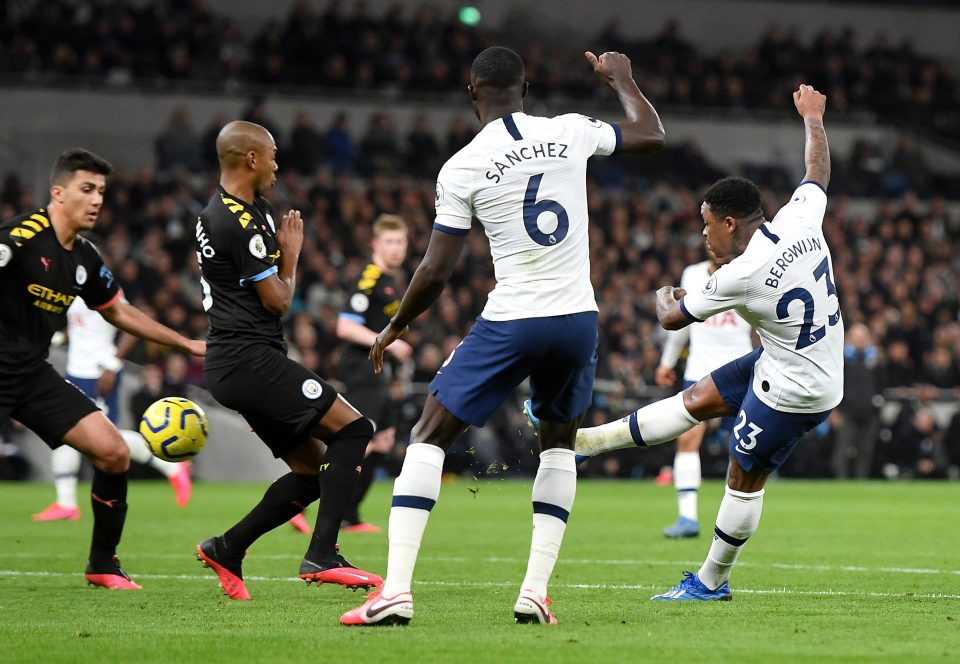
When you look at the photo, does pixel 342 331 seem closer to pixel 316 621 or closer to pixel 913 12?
pixel 316 621

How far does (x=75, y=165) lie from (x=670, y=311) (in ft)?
11.6

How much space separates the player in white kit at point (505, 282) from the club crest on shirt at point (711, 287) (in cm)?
88

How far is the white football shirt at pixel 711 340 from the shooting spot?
40.7 feet

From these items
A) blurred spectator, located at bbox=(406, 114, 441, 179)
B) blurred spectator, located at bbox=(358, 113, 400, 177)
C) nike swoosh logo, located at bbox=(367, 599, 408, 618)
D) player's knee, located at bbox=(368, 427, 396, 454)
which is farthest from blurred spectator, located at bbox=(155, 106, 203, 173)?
nike swoosh logo, located at bbox=(367, 599, 408, 618)

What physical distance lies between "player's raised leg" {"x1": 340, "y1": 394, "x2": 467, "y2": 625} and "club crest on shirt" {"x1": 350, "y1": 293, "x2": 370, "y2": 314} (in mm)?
5440

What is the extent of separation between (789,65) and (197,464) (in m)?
20.0

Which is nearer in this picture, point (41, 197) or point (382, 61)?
point (41, 197)

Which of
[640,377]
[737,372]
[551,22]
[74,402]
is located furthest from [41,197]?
[737,372]

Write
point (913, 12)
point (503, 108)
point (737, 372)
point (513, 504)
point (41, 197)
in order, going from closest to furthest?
point (503, 108)
point (737, 372)
point (513, 504)
point (41, 197)
point (913, 12)

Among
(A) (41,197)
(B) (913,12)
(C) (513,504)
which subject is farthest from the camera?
(B) (913,12)

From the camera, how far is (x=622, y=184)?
30.3m

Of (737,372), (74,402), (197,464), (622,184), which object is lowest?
(197,464)

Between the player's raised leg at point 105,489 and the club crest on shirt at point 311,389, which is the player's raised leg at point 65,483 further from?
the club crest on shirt at point 311,389

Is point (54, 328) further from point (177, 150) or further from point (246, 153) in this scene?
point (177, 150)
